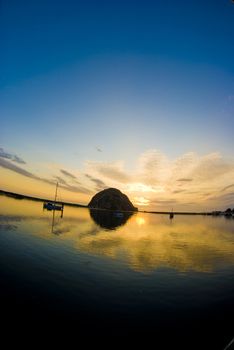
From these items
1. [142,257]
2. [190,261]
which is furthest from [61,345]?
[190,261]

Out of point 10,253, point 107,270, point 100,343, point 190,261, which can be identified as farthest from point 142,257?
point 100,343

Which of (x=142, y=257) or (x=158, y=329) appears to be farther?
(x=142, y=257)

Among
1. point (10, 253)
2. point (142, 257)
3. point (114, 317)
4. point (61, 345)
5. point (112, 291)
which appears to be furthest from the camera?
point (142, 257)

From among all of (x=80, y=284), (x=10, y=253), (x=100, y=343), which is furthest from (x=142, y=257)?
(x=100, y=343)

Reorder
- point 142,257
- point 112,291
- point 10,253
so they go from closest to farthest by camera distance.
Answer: point 112,291 < point 10,253 < point 142,257

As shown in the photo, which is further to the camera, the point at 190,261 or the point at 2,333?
the point at 190,261

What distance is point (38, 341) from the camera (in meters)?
9.90

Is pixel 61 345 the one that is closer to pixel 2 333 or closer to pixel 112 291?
pixel 2 333

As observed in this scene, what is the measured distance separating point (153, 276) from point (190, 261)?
1078 centimetres

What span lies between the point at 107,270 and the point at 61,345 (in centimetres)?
1287

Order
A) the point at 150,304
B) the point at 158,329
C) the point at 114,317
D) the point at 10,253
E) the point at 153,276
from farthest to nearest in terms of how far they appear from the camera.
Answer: the point at 10,253 < the point at 153,276 < the point at 150,304 < the point at 114,317 < the point at 158,329

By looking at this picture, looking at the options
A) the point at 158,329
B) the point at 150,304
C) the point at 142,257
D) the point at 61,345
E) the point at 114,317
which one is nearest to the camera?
the point at 61,345

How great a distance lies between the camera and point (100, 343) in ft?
34.2

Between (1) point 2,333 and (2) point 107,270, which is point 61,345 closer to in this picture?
(1) point 2,333
